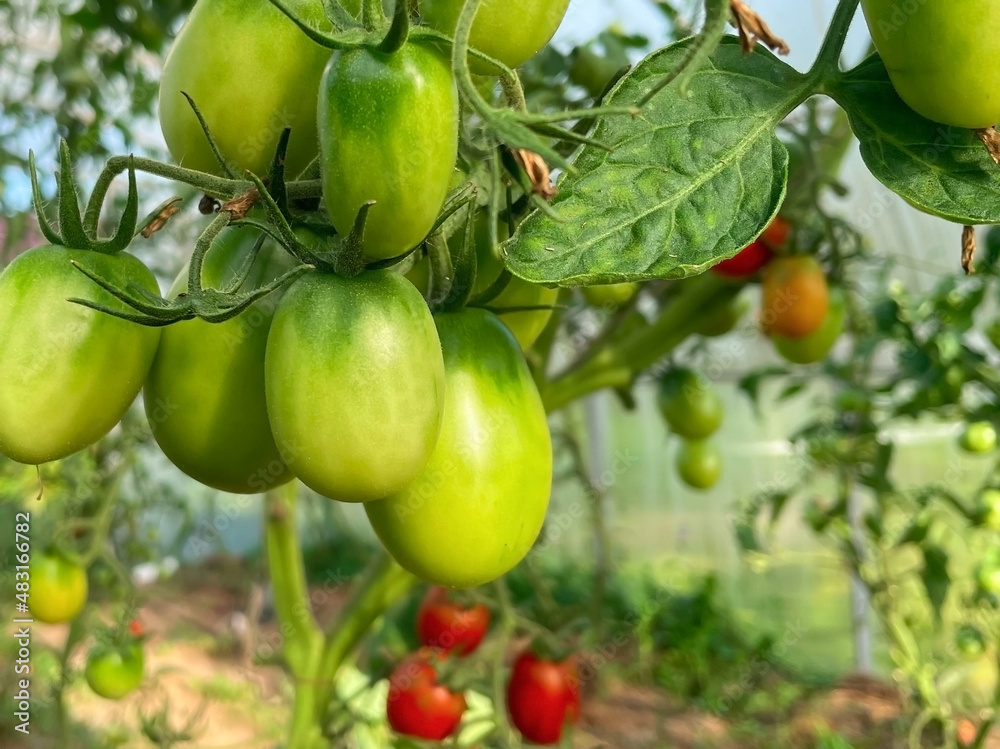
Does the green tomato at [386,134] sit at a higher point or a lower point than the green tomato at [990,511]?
higher

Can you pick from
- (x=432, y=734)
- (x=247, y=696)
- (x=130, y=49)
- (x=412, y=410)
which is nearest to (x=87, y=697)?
(x=247, y=696)

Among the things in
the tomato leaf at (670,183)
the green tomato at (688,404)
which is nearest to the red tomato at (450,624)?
the green tomato at (688,404)

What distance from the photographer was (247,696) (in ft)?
9.63

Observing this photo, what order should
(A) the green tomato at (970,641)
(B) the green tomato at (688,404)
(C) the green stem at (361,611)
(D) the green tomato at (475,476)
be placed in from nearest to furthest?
1. (D) the green tomato at (475,476)
2. (C) the green stem at (361,611)
3. (B) the green tomato at (688,404)
4. (A) the green tomato at (970,641)

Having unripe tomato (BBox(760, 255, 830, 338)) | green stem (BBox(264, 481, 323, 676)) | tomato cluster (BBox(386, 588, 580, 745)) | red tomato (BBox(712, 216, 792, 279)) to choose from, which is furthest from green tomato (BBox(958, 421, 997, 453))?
green stem (BBox(264, 481, 323, 676))

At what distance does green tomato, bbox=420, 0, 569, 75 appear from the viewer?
0.32 m

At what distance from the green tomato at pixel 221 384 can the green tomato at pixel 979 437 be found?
1141 mm

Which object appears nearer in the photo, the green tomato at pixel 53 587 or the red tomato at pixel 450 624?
the green tomato at pixel 53 587

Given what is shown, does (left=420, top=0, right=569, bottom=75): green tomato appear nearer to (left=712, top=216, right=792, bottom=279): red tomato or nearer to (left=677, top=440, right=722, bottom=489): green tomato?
(left=712, top=216, right=792, bottom=279): red tomato

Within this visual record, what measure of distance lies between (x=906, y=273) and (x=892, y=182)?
2829mm

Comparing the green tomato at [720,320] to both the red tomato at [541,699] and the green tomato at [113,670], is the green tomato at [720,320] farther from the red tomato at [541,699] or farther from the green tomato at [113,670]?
the green tomato at [113,670]

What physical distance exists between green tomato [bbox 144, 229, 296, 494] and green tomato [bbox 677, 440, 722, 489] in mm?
1161

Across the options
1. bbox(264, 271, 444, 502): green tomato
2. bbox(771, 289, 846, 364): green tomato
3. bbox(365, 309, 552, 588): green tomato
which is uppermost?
bbox(264, 271, 444, 502): green tomato

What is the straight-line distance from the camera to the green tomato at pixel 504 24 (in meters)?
0.32
